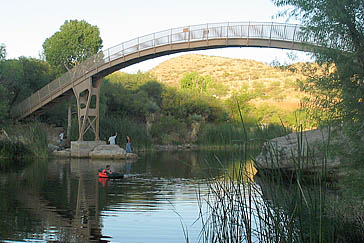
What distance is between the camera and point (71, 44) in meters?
38.4

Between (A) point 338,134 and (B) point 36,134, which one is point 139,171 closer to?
(B) point 36,134

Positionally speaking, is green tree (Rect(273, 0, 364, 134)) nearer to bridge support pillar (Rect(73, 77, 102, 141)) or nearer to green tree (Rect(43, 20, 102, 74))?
bridge support pillar (Rect(73, 77, 102, 141))

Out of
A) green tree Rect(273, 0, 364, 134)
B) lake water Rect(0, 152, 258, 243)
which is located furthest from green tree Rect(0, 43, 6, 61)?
green tree Rect(273, 0, 364, 134)

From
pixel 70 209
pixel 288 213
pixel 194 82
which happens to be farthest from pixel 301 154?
pixel 194 82

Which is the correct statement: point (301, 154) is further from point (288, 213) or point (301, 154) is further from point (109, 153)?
point (109, 153)

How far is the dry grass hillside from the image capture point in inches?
2889

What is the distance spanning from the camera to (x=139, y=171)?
20828mm

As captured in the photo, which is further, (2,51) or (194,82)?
(194,82)

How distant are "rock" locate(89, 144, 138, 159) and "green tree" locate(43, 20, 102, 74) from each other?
11125 millimetres

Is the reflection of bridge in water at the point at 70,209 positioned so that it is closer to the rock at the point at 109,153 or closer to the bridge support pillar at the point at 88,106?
the rock at the point at 109,153

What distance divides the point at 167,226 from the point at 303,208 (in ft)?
14.4

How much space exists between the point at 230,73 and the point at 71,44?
6092cm

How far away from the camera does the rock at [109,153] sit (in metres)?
28.4

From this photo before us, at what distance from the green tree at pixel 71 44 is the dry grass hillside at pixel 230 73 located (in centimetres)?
3011
